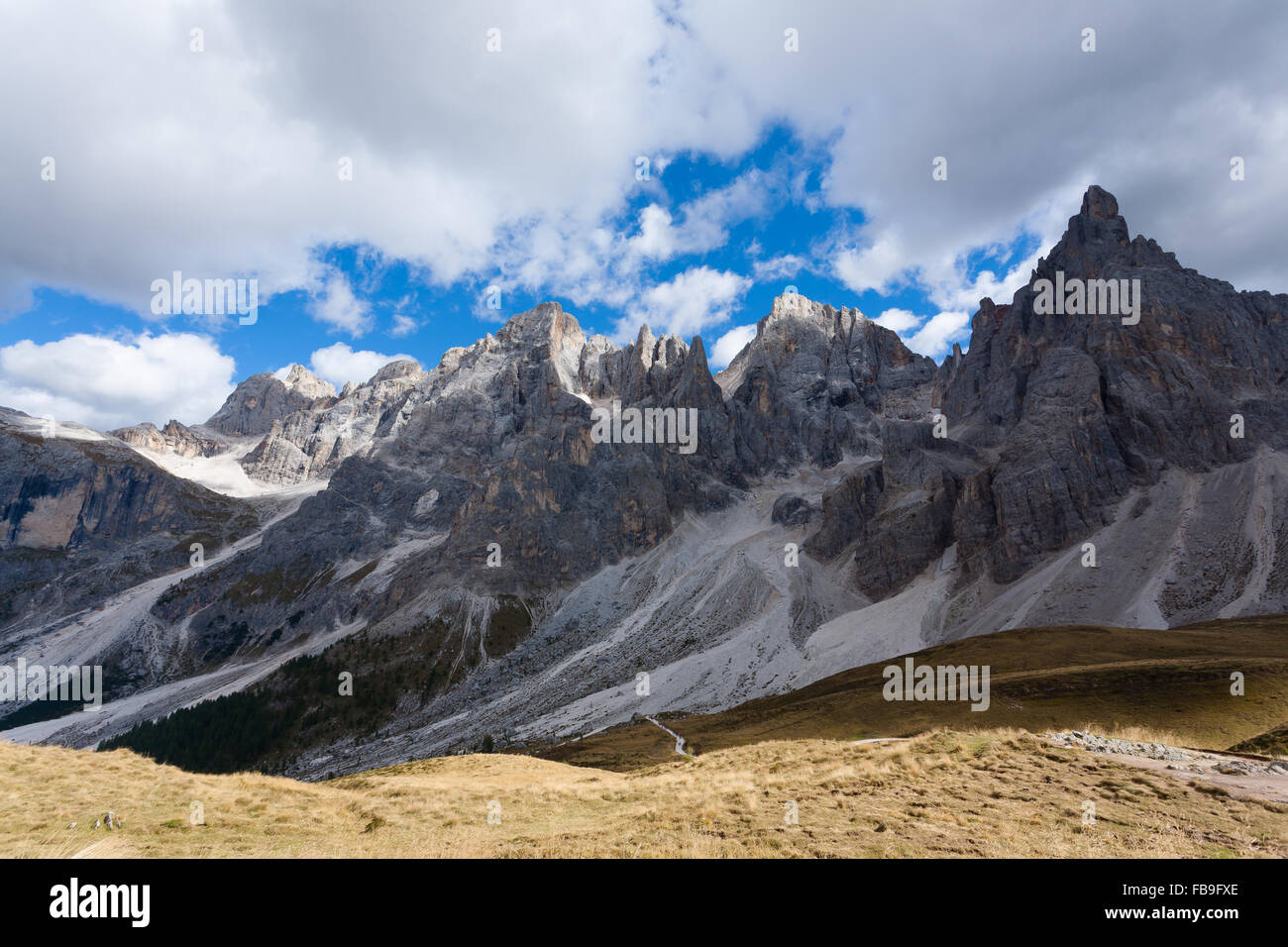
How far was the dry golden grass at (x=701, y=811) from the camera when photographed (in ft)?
43.5

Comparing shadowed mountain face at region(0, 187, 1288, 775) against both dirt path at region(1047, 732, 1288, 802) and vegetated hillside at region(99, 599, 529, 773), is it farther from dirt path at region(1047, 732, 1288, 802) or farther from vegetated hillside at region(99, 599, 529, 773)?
dirt path at region(1047, 732, 1288, 802)

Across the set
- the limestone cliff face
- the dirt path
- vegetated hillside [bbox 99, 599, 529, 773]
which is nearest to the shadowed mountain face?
the limestone cliff face

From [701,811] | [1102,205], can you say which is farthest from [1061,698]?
[1102,205]

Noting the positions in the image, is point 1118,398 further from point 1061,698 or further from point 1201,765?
point 1201,765

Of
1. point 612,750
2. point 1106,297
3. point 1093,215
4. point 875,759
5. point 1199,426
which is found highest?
point 1093,215

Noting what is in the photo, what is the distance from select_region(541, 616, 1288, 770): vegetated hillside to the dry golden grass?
1098cm

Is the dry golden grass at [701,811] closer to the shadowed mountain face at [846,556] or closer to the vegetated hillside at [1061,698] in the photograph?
the vegetated hillside at [1061,698]

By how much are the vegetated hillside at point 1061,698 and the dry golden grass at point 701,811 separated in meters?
11.0

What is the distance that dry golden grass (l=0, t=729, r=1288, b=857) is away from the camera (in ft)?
43.5

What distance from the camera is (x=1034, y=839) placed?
13125mm

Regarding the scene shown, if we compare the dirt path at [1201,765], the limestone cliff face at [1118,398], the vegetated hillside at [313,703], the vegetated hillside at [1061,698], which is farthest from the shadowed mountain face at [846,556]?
the dirt path at [1201,765]
